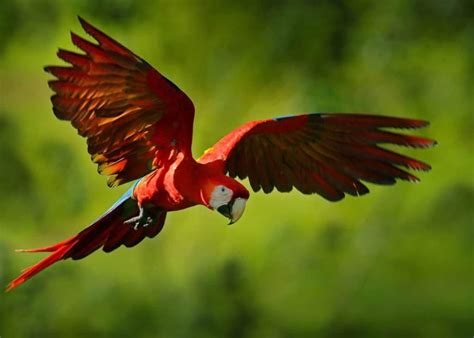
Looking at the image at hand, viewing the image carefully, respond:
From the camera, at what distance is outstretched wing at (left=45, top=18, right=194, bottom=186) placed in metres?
0.83

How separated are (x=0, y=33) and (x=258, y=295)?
0.78m

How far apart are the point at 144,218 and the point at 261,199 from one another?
1.16 m

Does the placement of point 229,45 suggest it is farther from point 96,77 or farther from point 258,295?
point 96,77

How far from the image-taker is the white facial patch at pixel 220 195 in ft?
2.85

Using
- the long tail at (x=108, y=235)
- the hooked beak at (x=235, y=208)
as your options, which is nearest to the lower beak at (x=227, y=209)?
the hooked beak at (x=235, y=208)

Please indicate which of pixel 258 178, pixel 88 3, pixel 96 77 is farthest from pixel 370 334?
pixel 96 77

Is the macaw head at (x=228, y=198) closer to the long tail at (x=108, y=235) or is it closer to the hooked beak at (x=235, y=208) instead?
the hooked beak at (x=235, y=208)

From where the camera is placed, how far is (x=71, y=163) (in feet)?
6.55

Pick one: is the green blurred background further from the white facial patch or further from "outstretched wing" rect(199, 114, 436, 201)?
the white facial patch

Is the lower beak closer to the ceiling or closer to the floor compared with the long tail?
closer to the ceiling

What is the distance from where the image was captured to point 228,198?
2.85 feet

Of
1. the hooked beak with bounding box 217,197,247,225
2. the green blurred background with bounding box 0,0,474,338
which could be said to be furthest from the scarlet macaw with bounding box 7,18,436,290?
the green blurred background with bounding box 0,0,474,338

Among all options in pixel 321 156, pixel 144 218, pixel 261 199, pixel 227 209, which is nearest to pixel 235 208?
pixel 227 209

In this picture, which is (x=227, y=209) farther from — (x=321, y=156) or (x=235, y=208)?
(x=321, y=156)
